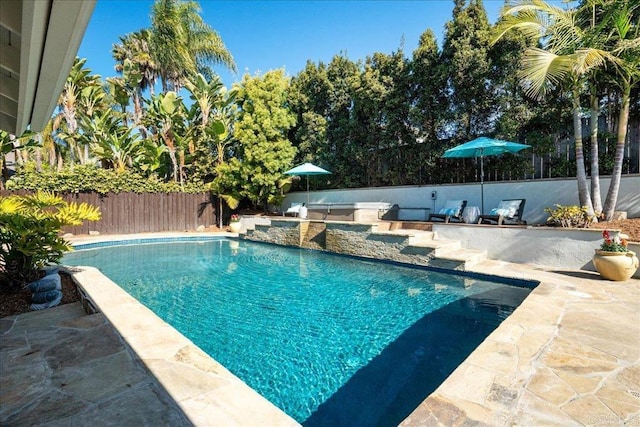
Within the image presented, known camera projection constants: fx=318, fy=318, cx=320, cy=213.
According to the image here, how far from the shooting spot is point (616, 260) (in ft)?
19.0

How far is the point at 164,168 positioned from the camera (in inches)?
693

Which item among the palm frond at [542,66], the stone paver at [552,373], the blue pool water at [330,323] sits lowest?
the blue pool water at [330,323]

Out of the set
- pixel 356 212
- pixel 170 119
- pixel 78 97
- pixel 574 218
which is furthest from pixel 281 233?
pixel 78 97

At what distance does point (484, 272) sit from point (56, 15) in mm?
7698

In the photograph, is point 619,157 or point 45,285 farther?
point 619,157

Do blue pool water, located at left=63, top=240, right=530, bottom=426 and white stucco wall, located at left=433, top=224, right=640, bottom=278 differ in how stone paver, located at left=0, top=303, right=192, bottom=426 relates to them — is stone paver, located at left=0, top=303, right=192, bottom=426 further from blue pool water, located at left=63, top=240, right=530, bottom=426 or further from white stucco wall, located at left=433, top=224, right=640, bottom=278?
white stucco wall, located at left=433, top=224, right=640, bottom=278

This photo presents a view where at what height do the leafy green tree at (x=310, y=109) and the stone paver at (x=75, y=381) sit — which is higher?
the leafy green tree at (x=310, y=109)

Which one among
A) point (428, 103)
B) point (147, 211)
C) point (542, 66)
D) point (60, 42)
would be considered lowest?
point (147, 211)

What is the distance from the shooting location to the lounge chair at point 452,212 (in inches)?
377

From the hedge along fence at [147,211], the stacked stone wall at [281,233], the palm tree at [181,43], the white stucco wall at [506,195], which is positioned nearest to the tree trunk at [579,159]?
the white stucco wall at [506,195]

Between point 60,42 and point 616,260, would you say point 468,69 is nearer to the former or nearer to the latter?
point 616,260

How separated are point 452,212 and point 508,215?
154 cm

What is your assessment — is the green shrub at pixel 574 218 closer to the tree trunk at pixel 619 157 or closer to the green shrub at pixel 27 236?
the tree trunk at pixel 619 157

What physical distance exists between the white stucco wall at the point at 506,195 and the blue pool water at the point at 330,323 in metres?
4.12
